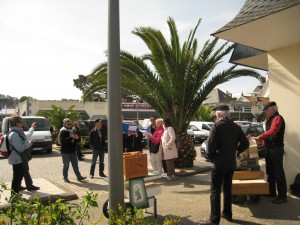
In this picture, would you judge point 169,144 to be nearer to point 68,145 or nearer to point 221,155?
point 68,145

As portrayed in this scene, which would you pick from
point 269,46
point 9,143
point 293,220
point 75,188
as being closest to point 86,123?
point 75,188

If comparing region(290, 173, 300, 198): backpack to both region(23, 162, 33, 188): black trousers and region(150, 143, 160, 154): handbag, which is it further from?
region(23, 162, 33, 188): black trousers

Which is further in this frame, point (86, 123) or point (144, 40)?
point (86, 123)

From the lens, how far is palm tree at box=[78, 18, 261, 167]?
9945 millimetres

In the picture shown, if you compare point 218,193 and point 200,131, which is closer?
point 218,193

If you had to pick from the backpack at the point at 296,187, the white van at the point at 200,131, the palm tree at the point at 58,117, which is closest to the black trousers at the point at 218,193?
the backpack at the point at 296,187

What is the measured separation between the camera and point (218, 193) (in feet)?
15.9

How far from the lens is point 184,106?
1045 cm

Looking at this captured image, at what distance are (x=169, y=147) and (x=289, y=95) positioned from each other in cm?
336

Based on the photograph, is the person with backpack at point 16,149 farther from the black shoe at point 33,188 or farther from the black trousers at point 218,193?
the black trousers at point 218,193

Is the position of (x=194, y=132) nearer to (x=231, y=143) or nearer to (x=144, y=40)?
(x=144, y=40)

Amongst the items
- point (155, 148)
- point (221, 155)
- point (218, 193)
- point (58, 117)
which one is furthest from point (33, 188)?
point (58, 117)

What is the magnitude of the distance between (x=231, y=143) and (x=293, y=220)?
1.64m

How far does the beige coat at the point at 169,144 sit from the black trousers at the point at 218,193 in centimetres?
347
